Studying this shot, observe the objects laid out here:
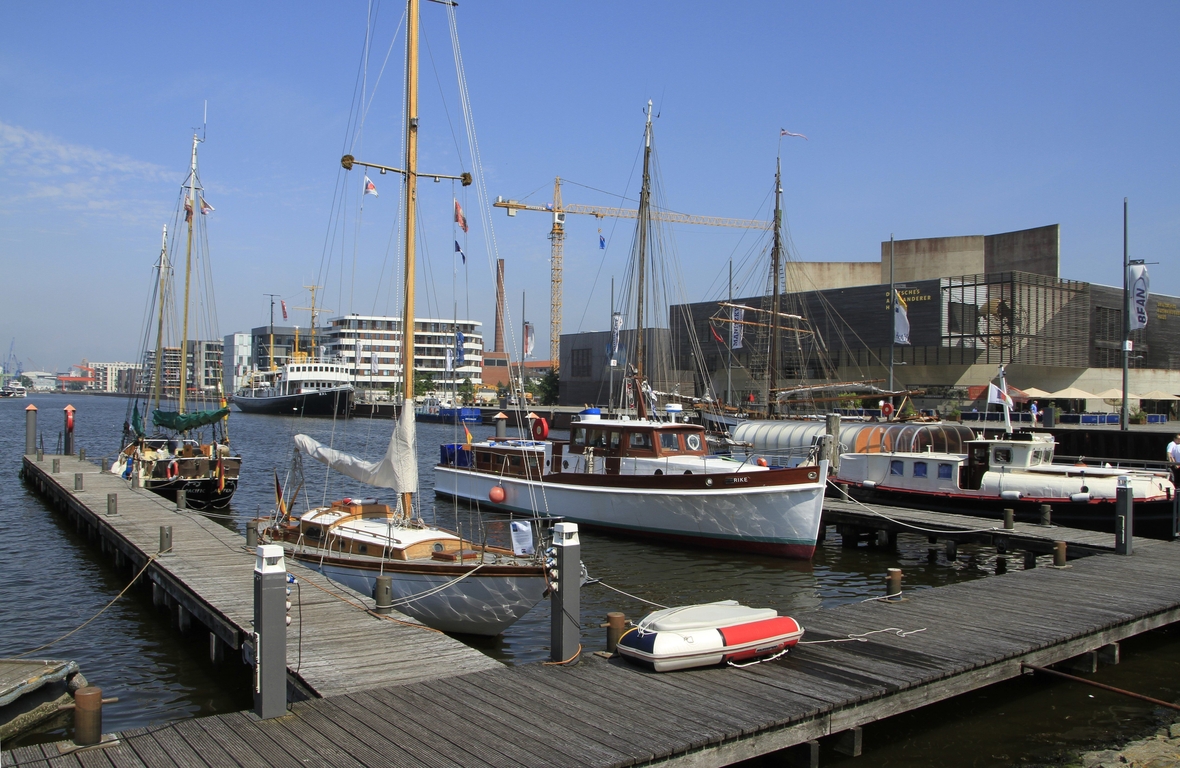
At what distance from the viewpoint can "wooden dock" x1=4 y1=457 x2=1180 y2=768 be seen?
7.53 metres

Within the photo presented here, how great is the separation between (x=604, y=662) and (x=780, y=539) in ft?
39.8

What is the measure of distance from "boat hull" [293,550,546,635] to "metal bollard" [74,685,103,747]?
5091 millimetres

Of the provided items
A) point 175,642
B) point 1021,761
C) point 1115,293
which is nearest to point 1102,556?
point 1021,761

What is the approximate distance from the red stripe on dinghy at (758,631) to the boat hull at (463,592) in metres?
3.41

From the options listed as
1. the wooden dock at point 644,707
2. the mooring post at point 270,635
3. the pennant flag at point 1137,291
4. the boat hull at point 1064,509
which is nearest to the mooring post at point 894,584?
the wooden dock at point 644,707

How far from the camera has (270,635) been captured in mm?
8266

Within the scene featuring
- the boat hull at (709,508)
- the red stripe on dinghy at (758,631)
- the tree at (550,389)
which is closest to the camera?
the red stripe on dinghy at (758,631)

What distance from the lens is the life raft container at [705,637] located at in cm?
982

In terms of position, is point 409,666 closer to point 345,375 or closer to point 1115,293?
point 1115,293

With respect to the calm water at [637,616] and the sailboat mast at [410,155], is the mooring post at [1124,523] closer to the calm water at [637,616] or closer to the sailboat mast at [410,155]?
the calm water at [637,616]

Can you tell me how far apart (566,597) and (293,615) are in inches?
170

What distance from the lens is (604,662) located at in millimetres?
10219

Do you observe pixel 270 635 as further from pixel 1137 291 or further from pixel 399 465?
pixel 1137 291

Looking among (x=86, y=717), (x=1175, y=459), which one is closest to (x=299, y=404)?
(x=1175, y=459)
